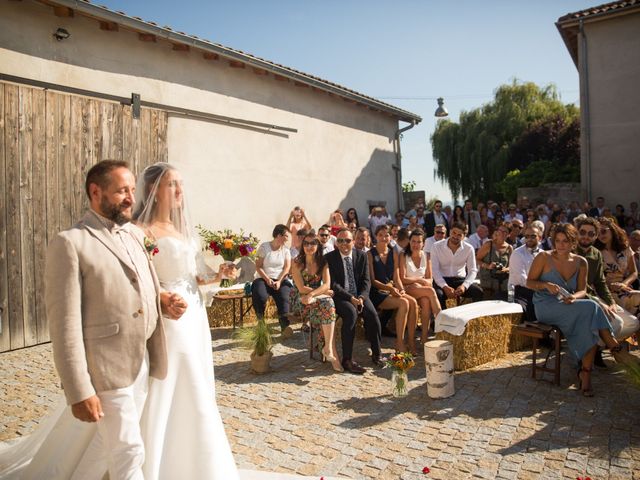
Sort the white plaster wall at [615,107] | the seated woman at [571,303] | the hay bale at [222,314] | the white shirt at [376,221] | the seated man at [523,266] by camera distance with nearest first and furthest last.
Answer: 1. the seated woman at [571,303]
2. the seated man at [523,266]
3. the hay bale at [222,314]
4. the white shirt at [376,221]
5. the white plaster wall at [615,107]

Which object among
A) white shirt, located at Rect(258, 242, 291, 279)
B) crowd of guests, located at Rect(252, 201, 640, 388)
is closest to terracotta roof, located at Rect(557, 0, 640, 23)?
crowd of guests, located at Rect(252, 201, 640, 388)

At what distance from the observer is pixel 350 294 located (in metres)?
6.34

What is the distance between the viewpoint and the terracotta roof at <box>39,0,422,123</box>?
7.16 metres

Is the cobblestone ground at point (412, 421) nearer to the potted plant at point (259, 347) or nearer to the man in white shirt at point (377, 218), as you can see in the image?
the potted plant at point (259, 347)

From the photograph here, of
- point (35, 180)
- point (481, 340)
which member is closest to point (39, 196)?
point (35, 180)

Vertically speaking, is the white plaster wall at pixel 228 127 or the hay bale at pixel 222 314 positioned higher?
the white plaster wall at pixel 228 127

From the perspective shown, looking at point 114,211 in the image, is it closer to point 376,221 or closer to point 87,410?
point 87,410

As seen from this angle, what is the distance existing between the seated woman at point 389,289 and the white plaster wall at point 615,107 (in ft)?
36.2

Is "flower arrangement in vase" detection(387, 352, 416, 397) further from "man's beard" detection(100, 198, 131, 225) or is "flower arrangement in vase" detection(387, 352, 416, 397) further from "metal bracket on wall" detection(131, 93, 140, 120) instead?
"metal bracket on wall" detection(131, 93, 140, 120)

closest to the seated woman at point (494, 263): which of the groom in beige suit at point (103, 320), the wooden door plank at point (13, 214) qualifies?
the groom in beige suit at point (103, 320)

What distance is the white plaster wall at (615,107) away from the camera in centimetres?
1459

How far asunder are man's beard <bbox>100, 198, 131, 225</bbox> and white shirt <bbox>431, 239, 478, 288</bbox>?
5.69 metres

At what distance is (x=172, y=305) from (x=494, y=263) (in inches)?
244

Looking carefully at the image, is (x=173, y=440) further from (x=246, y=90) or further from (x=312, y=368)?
(x=246, y=90)
